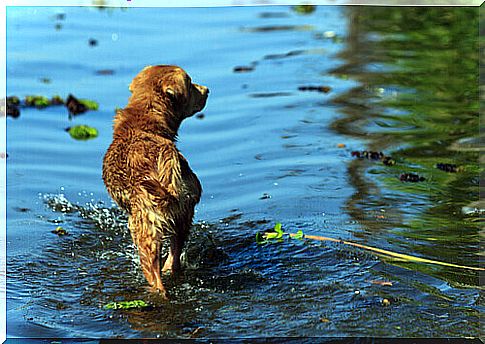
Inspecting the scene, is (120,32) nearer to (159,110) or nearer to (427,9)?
(427,9)

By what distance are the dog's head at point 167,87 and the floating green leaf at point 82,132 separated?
2650 millimetres

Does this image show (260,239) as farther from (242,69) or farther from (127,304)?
(242,69)

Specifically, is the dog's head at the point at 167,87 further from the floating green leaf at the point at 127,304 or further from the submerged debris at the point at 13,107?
the submerged debris at the point at 13,107

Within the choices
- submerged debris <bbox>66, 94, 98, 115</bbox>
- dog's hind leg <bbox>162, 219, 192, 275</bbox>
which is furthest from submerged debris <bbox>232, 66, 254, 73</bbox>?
dog's hind leg <bbox>162, 219, 192, 275</bbox>

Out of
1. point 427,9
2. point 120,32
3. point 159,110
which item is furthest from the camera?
point 427,9

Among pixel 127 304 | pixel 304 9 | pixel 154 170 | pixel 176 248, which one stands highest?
pixel 304 9

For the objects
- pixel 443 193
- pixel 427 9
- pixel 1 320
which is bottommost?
pixel 1 320

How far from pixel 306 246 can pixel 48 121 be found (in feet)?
12.0

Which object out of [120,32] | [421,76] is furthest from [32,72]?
[421,76]

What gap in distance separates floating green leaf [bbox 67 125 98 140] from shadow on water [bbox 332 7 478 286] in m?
2.31

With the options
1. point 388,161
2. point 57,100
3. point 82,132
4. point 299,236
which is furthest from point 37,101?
point 299,236

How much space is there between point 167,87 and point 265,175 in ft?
6.85

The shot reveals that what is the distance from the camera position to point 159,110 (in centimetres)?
630

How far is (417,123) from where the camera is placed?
9.20 metres
